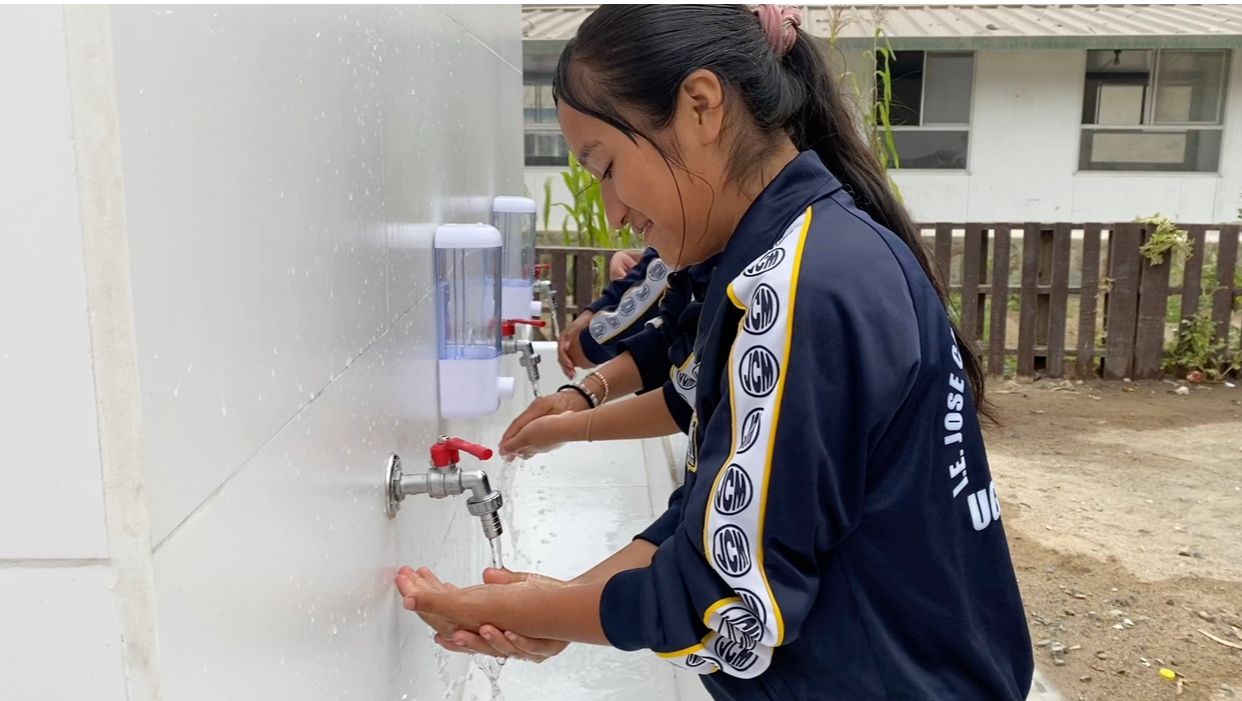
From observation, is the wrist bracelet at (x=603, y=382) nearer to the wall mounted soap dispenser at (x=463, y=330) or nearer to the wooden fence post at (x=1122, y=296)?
Answer: the wall mounted soap dispenser at (x=463, y=330)

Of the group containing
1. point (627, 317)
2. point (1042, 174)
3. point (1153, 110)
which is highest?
point (1153, 110)

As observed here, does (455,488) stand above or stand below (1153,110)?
below

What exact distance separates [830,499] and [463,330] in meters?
1.28

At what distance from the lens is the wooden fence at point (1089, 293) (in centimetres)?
697

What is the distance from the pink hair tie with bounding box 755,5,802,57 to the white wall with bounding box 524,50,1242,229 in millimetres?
9617

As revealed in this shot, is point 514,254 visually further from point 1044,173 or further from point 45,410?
point 1044,173

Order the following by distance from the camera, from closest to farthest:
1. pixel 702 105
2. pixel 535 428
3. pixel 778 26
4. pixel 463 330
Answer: pixel 702 105
pixel 778 26
pixel 535 428
pixel 463 330

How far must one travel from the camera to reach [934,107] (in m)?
11.1

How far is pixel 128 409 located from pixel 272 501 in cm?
31

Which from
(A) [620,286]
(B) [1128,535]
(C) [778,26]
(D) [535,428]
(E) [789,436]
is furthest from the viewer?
(B) [1128,535]

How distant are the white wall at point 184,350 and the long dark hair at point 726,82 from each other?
29 cm

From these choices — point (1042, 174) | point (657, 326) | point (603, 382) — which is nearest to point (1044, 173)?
point (1042, 174)

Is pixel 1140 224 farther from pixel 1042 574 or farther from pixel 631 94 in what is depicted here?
pixel 631 94

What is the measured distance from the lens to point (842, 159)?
1384 mm
